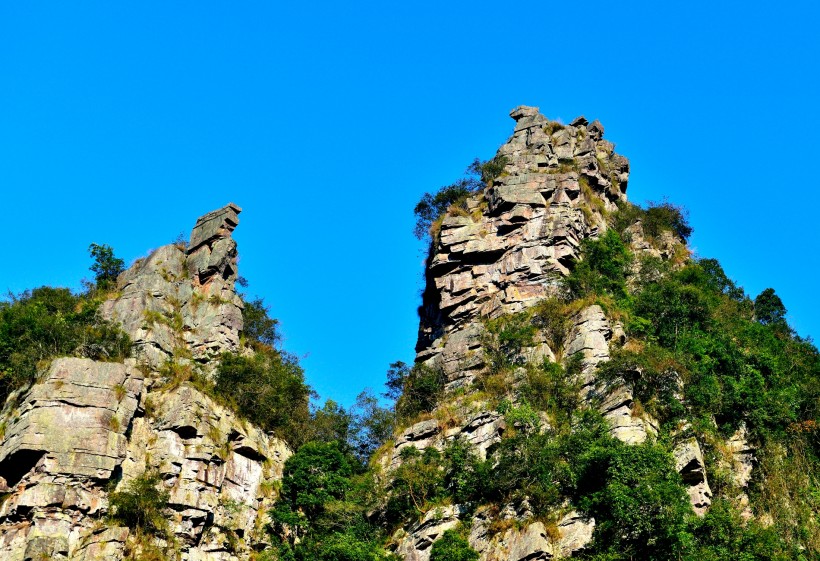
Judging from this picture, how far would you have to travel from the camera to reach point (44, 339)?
4653 cm

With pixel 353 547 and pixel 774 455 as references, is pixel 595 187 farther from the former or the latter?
pixel 353 547

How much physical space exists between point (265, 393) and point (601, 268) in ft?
62.2

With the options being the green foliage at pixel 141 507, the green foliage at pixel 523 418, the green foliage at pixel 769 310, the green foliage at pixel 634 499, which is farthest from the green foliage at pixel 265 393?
the green foliage at pixel 769 310

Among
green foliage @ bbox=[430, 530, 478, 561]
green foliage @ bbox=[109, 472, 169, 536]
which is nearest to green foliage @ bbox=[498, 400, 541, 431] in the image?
green foliage @ bbox=[430, 530, 478, 561]

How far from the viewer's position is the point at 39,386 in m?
43.7

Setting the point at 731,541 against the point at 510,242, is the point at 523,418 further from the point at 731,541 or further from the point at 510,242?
the point at 510,242

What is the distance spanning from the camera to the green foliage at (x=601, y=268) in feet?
178

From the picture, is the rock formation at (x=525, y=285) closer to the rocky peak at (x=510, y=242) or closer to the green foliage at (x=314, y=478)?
the rocky peak at (x=510, y=242)

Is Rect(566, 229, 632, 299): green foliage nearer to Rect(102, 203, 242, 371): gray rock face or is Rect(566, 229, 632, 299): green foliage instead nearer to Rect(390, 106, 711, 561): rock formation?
Rect(390, 106, 711, 561): rock formation

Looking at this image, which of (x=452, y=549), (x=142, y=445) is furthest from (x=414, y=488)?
(x=142, y=445)

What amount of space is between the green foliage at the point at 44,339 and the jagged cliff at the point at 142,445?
1.01 metres

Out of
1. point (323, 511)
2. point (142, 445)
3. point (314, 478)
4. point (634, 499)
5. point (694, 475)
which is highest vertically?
point (142, 445)

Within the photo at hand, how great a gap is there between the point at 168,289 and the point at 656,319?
24.3 meters

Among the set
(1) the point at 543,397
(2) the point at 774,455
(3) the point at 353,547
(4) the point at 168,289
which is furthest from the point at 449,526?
(4) the point at 168,289
